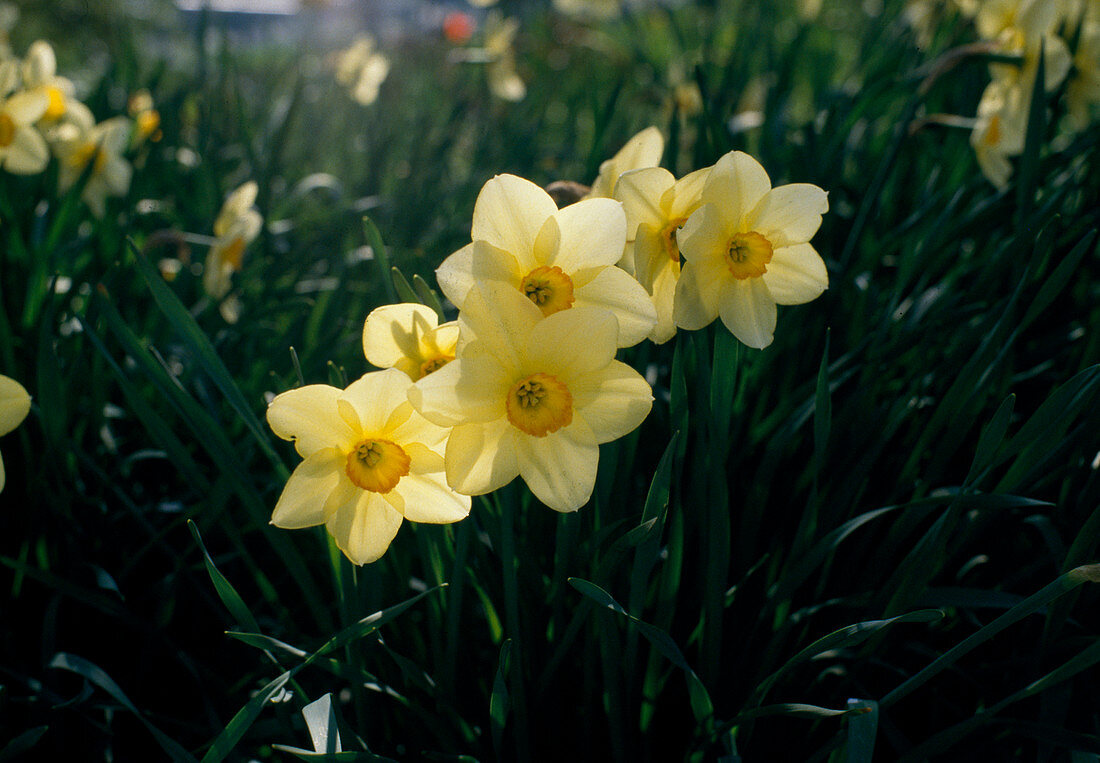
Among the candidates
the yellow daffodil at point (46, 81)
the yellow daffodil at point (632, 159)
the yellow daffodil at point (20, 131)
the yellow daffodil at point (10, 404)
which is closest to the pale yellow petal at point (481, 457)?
A: the yellow daffodil at point (632, 159)

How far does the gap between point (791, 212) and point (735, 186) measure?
0.09 meters

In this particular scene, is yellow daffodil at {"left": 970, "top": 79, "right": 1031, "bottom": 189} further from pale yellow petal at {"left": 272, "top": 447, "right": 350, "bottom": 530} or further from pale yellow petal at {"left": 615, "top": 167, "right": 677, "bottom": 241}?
pale yellow petal at {"left": 272, "top": 447, "right": 350, "bottom": 530}

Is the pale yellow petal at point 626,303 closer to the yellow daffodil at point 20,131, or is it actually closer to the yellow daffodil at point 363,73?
the yellow daffodil at point 20,131

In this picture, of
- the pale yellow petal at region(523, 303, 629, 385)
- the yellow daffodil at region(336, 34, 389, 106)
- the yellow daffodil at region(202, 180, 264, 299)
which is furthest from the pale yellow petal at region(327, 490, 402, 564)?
the yellow daffodil at region(336, 34, 389, 106)

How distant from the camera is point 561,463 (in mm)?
757

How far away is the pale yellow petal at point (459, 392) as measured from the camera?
2.23 ft

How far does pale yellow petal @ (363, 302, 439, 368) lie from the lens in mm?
784

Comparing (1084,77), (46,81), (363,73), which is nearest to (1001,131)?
(1084,77)

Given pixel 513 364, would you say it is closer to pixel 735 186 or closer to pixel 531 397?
pixel 531 397

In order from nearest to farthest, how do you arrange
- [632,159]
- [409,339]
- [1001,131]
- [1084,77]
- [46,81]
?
[409,339] < [632,159] < [1001,131] < [1084,77] < [46,81]

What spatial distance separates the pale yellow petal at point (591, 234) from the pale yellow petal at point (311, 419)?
0.94 feet

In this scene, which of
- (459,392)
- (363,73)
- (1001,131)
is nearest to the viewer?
(459,392)

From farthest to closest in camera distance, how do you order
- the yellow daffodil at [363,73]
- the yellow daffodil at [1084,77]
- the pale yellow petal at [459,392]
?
the yellow daffodil at [363,73] < the yellow daffodil at [1084,77] < the pale yellow petal at [459,392]

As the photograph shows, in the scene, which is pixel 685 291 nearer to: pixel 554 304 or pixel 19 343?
pixel 554 304
